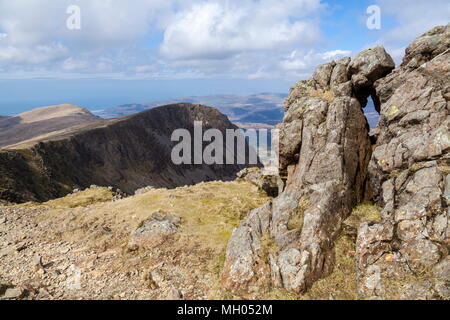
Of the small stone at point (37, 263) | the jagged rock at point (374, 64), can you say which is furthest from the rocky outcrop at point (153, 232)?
the jagged rock at point (374, 64)

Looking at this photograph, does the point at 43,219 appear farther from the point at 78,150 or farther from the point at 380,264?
the point at 78,150

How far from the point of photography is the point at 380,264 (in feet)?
51.7

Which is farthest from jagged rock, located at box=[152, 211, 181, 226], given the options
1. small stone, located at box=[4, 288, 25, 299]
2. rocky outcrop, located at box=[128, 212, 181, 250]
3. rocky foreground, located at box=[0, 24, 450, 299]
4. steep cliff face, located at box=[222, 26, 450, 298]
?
small stone, located at box=[4, 288, 25, 299]

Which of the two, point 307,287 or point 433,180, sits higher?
point 433,180

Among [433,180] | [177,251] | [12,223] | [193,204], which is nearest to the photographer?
[433,180]

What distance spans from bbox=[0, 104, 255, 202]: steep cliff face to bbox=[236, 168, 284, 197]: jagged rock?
55136 millimetres

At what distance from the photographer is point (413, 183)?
17.4m

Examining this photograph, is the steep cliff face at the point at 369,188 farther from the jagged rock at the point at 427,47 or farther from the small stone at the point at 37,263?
the small stone at the point at 37,263

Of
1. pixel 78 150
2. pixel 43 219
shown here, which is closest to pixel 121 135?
pixel 78 150

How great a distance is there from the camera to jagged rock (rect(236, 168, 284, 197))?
45966 mm

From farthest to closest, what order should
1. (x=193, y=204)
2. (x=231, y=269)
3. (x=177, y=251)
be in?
(x=193, y=204)
(x=177, y=251)
(x=231, y=269)

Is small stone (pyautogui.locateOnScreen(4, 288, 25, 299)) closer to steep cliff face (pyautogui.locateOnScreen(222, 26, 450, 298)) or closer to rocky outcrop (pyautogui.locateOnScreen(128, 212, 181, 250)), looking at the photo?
rocky outcrop (pyautogui.locateOnScreen(128, 212, 181, 250))
